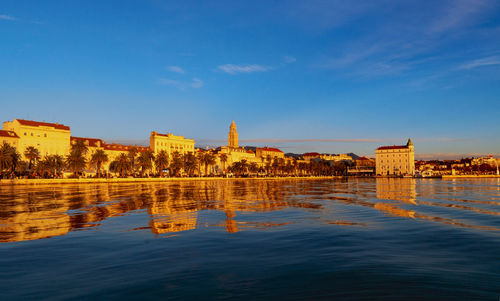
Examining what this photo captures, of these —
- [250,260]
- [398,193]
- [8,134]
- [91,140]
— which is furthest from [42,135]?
[250,260]

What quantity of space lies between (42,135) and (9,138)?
1169 centimetres

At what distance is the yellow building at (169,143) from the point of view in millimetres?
159812

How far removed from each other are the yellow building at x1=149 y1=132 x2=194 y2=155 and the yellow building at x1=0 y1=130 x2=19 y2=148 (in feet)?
192

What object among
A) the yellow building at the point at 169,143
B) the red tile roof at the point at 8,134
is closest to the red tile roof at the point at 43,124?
the red tile roof at the point at 8,134

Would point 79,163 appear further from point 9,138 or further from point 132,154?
point 132,154

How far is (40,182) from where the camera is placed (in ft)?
267

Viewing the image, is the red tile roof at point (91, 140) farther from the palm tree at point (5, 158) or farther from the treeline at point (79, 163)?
the palm tree at point (5, 158)

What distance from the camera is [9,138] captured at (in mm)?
106875

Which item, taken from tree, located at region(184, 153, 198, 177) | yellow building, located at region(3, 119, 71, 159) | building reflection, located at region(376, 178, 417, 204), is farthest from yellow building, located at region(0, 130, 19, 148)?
building reflection, located at region(376, 178, 417, 204)

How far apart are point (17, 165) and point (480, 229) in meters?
113

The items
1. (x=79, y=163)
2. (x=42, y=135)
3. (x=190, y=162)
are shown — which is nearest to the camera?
(x=79, y=163)

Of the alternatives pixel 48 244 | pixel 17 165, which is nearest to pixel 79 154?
pixel 17 165

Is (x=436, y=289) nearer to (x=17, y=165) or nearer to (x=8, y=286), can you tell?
(x=8, y=286)

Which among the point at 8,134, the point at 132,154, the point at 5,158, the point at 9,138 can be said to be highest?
the point at 8,134
